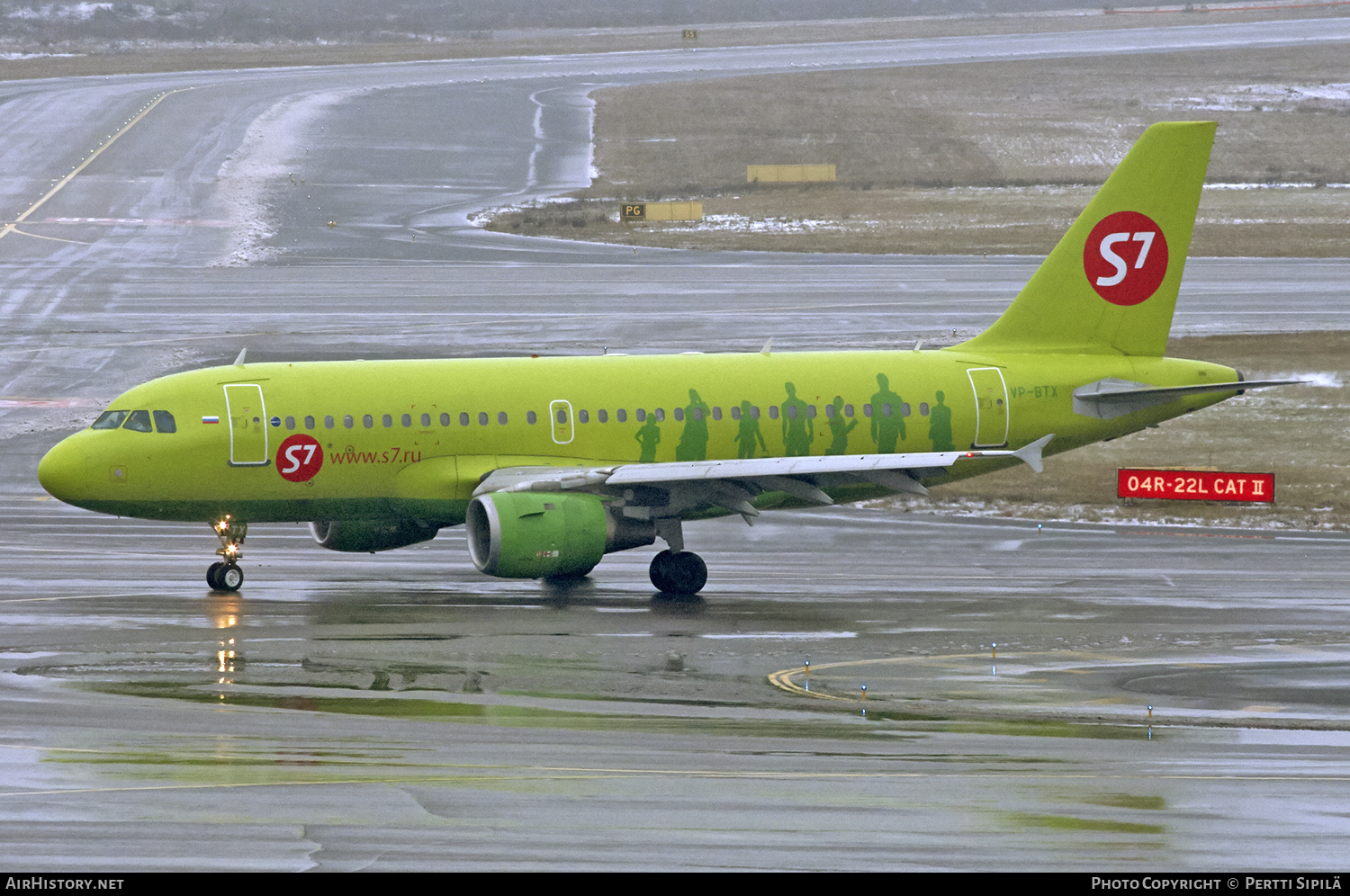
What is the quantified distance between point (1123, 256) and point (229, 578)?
19.2 meters

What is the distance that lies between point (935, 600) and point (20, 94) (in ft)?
346

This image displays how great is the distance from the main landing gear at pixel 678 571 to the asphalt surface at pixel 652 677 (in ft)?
2.04

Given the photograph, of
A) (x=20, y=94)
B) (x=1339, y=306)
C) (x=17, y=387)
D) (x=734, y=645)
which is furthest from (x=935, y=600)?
(x=20, y=94)

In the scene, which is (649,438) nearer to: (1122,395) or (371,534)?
(371,534)

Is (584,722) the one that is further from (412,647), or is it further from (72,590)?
(72,590)

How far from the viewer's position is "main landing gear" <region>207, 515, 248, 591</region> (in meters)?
31.5

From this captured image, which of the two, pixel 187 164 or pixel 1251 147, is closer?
pixel 187 164

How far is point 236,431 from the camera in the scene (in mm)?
31531

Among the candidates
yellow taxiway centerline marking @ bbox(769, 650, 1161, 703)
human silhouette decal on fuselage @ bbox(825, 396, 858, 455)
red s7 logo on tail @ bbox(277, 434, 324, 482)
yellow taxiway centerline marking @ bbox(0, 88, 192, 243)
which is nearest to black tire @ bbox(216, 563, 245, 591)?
red s7 logo on tail @ bbox(277, 434, 324, 482)

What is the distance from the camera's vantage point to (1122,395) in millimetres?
35250

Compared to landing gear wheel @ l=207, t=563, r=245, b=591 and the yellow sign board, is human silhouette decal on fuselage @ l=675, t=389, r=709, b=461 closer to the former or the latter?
landing gear wheel @ l=207, t=563, r=245, b=591

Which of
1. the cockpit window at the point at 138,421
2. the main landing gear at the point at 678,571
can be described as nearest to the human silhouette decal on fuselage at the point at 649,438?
the main landing gear at the point at 678,571

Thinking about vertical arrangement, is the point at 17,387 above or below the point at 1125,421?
below

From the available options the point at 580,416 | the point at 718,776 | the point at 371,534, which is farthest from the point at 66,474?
the point at 718,776
